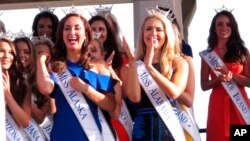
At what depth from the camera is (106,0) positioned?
11.7 meters

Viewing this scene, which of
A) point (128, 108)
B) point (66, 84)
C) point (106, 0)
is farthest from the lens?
Result: point (106, 0)

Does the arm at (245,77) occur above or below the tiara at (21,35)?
below

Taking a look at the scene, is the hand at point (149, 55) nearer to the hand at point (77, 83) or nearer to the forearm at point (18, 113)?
the hand at point (77, 83)

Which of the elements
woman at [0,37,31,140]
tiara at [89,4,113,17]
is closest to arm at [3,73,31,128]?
woman at [0,37,31,140]

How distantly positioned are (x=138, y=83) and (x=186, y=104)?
1.58 ft

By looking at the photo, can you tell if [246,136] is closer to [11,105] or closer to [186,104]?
[186,104]

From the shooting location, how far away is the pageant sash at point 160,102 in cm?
562

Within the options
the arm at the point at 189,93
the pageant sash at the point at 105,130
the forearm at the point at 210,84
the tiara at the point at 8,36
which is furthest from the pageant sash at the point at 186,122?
the tiara at the point at 8,36

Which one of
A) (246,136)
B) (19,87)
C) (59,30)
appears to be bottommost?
(246,136)

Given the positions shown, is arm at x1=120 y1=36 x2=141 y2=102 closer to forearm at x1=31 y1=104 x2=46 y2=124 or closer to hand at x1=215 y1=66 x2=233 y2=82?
forearm at x1=31 y1=104 x2=46 y2=124

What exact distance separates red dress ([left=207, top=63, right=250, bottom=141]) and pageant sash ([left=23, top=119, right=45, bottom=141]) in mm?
1583

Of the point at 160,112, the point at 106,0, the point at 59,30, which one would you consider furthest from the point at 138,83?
the point at 106,0

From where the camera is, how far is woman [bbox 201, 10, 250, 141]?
674cm

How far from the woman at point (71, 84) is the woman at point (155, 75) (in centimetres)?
25
